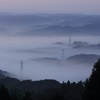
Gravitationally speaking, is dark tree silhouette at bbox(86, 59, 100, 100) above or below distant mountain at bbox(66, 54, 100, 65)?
below

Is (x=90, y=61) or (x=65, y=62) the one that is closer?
(x=90, y=61)

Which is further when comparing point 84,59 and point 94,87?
point 84,59

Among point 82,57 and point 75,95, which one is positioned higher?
point 82,57

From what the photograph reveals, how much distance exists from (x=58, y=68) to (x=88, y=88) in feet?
305

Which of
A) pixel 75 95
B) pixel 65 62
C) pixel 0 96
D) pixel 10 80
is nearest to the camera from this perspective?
pixel 0 96

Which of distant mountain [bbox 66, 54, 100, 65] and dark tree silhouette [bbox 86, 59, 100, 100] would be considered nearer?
dark tree silhouette [bbox 86, 59, 100, 100]

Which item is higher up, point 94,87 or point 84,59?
point 84,59

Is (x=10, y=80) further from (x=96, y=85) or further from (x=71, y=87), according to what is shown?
(x=96, y=85)

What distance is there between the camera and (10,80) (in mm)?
37844

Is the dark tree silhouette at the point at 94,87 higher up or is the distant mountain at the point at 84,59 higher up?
the distant mountain at the point at 84,59

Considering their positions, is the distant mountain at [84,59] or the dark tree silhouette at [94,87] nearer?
the dark tree silhouette at [94,87]

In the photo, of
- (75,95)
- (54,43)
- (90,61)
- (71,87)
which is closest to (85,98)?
(75,95)

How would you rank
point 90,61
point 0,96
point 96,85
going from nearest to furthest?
point 96,85 < point 0,96 < point 90,61

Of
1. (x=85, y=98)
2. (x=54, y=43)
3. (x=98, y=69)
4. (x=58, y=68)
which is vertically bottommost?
(x=85, y=98)
